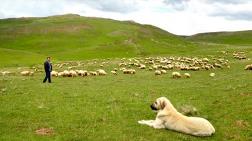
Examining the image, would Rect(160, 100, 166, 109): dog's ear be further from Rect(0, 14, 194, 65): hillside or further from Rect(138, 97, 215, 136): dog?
Answer: Rect(0, 14, 194, 65): hillside

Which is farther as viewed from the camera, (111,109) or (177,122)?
(111,109)

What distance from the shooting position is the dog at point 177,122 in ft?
62.6

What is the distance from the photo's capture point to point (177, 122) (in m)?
19.6

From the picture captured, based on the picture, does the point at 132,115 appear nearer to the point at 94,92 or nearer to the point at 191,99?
the point at 191,99

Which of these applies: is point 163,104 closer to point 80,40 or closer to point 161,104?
point 161,104

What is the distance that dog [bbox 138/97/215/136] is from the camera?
19094mm

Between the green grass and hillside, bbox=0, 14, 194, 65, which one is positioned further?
hillside, bbox=0, 14, 194, 65

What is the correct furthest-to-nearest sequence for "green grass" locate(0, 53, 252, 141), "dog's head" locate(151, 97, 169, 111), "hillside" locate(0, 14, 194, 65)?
1. "hillside" locate(0, 14, 194, 65)
2. "dog's head" locate(151, 97, 169, 111)
3. "green grass" locate(0, 53, 252, 141)

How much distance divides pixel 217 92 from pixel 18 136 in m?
15.7

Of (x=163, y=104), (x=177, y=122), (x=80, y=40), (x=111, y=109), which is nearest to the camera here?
(x=177, y=122)

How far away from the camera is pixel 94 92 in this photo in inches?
1201

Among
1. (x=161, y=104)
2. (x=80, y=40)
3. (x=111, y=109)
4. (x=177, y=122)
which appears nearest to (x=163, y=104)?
(x=161, y=104)

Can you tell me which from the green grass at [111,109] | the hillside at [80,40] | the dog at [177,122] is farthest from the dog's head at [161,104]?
the hillside at [80,40]

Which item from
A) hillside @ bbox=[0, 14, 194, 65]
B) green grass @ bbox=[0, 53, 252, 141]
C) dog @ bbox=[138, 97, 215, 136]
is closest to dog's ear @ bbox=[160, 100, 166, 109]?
dog @ bbox=[138, 97, 215, 136]
